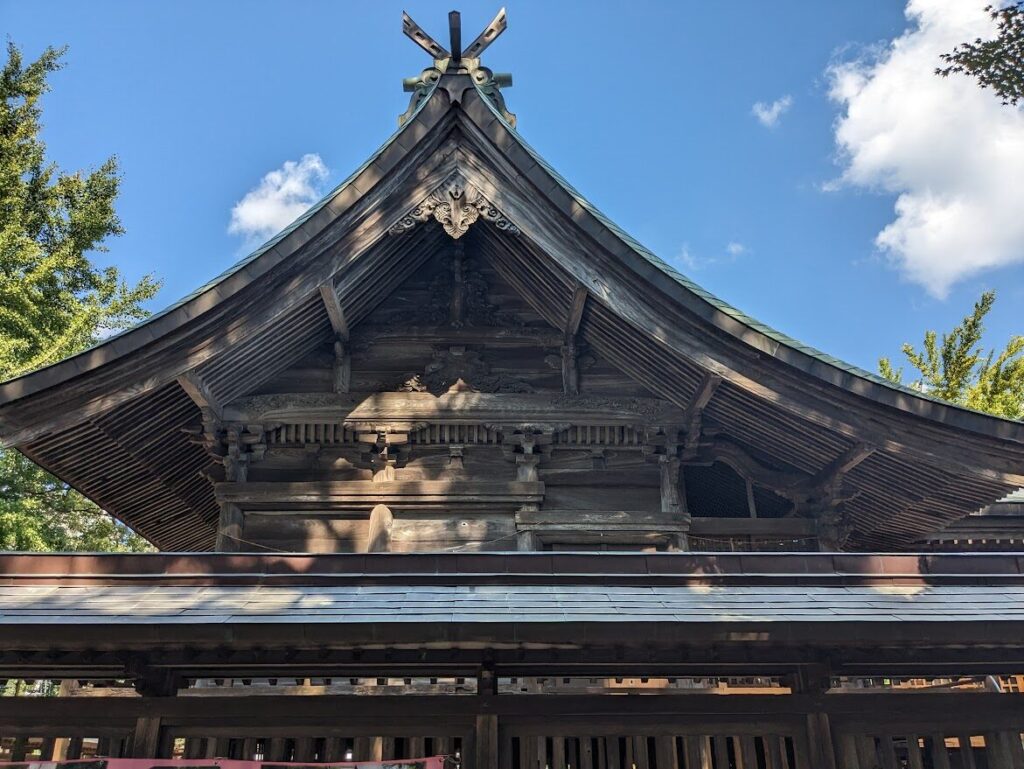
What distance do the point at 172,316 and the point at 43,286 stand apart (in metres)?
17.2

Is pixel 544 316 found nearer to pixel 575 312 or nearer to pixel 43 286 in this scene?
pixel 575 312

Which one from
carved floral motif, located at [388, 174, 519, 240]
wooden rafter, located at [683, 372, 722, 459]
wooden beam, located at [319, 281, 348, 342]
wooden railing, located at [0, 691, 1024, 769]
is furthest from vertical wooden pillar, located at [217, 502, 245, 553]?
wooden rafter, located at [683, 372, 722, 459]

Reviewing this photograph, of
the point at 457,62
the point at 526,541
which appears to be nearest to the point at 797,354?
the point at 526,541

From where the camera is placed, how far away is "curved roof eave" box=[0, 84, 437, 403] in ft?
21.1

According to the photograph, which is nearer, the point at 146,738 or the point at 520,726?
the point at 146,738

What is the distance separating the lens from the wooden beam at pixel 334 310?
25.1ft

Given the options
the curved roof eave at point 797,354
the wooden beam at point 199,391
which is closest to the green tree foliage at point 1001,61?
the curved roof eave at point 797,354

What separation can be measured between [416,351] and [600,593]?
4296 mm

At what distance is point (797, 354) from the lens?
6.87m

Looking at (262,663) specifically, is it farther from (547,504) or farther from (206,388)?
(547,504)

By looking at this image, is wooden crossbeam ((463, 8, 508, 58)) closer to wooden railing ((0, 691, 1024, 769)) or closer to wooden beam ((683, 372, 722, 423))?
wooden beam ((683, 372, 722, 423))

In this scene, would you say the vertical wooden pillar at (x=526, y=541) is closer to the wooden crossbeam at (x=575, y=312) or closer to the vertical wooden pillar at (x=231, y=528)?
the wooden crossbeam at (x=575, y=312)

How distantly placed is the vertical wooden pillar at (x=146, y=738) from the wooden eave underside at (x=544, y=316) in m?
2.87

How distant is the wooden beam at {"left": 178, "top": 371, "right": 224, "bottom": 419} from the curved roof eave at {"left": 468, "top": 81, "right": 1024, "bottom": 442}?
152 inches
